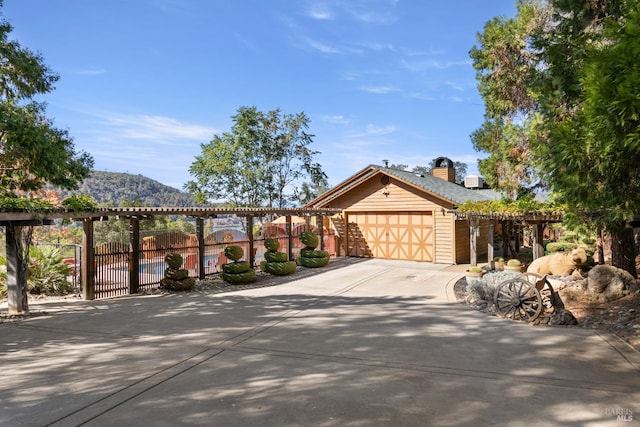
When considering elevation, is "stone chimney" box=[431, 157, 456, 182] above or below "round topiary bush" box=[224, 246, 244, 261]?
above

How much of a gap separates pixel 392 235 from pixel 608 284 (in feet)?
35.9

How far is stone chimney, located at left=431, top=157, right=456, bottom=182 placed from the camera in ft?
92.6

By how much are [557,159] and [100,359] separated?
8089 mm

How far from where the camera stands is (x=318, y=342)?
718 cm

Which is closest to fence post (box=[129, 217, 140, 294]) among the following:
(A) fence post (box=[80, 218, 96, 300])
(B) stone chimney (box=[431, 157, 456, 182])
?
(A) fence post (box=[80, 218, 96, 300])

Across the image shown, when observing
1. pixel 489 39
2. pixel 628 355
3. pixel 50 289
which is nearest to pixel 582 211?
pixel 628 355

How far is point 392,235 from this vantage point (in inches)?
803

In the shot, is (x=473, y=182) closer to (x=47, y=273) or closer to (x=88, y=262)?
(x=88, y=262)

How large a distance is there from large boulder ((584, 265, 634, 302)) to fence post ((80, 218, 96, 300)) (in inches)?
524

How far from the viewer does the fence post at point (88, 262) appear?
37.1 feet

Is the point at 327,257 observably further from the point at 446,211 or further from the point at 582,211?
the point at 582,211

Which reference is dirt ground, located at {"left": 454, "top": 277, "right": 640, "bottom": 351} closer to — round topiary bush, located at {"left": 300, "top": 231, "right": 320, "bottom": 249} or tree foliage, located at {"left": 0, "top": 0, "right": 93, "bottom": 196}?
round topiary bush, located at {"left": 300, "top": 231, "right": 320, "bottom": 249}

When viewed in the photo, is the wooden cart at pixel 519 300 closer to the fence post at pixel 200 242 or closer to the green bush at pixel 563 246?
the green bush at pixel 563 246

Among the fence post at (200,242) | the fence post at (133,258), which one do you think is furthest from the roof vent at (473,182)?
the fence post at (133,258)
